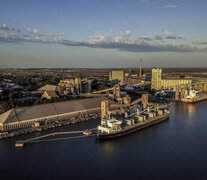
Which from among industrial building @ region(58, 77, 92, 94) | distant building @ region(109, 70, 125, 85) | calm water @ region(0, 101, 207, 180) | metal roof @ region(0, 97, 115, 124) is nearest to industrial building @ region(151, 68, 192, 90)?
distant building @ region(109, 70, 125, 85)

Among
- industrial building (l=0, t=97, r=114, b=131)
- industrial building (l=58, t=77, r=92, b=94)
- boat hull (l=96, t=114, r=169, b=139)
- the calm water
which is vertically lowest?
the calm water

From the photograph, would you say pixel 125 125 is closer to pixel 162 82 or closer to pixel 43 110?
pixel 43 110

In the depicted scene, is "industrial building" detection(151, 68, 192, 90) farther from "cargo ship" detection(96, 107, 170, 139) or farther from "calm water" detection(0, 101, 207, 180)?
"calm water" detection(0, 101, 207, 180)

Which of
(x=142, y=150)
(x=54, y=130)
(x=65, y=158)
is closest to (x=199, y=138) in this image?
(x=142, y=150)

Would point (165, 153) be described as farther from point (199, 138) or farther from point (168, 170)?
point (199, 138)

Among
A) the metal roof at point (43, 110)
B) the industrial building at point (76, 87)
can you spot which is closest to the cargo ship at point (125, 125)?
the metal roof at point (43, 110)

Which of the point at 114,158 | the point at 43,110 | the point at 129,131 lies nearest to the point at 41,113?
the point at 43,110
